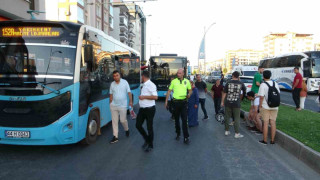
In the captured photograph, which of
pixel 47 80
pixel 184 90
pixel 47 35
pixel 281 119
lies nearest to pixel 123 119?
pixel 184 90

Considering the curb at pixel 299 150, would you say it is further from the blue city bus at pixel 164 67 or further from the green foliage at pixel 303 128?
the blue city bus at pixel 164 67

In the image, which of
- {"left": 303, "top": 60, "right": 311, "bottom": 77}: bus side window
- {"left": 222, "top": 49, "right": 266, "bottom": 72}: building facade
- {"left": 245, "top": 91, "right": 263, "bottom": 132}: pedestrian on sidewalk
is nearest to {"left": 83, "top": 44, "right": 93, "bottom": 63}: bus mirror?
{"left": 245, "top": 91, "right": 263, "bottom": 132}: pedestrian on sidewalk

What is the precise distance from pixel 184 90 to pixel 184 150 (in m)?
1.51

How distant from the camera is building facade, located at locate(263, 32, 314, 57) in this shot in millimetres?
148125

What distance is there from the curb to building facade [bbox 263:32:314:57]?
151974 mm

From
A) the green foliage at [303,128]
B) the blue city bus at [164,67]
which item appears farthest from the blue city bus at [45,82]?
the blue city bus at [164,67]

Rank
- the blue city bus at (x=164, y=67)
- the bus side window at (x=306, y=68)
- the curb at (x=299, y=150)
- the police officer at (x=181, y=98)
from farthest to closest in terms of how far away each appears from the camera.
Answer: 1. the bus side window at (x=306, y=68)
2. the blue city bus at (x=164, y=67)
3. the police officer at (x=181, y=98)
4. the curb at (x=299, y=150)

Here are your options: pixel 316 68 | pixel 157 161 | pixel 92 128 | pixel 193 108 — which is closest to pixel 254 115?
pixel 193 108

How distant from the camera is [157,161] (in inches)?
205

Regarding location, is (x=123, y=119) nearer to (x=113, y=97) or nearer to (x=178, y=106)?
(x=113, y=97)

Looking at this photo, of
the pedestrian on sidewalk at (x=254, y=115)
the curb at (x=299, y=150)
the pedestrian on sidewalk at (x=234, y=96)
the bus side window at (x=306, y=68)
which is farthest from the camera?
the bus side window at (x=306, y=68)

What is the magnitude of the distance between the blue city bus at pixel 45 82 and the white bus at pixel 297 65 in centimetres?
2134

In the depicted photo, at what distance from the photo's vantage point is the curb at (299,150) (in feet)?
16.3

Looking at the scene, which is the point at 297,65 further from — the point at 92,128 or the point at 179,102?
the point at 92,128
